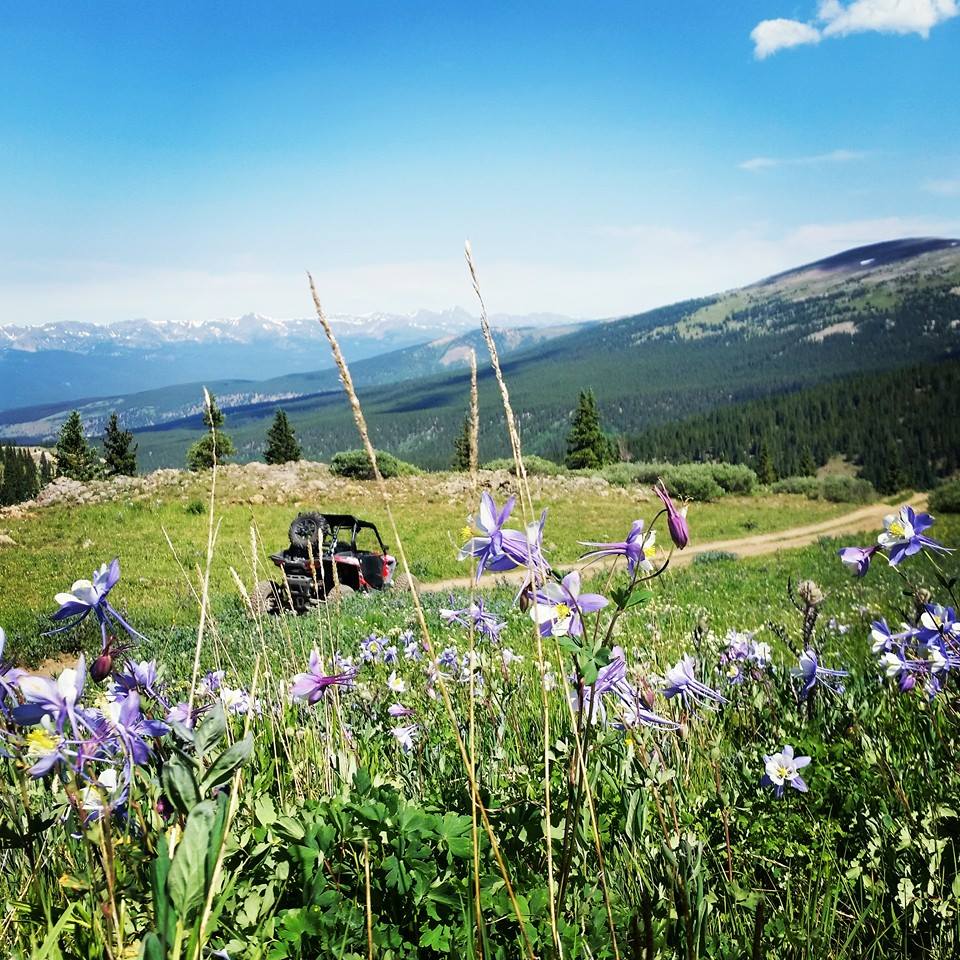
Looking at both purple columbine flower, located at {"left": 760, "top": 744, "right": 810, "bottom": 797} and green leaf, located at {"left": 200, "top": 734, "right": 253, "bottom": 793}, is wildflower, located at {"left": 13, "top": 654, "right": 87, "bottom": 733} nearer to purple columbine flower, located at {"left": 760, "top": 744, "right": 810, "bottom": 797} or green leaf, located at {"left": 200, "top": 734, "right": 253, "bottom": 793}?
green leaf, located at {"left": 200, "top": 734, "right": 253, "bottom": 793}

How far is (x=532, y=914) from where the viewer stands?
4.63 ft

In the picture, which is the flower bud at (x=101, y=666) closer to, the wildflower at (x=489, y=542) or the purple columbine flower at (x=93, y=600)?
the purple columbine flower at (x=93, y=600)

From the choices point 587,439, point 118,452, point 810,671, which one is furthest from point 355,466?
point 118,452

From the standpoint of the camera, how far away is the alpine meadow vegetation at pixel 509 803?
1188mm

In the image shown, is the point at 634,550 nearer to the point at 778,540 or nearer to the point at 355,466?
the point at 778,540

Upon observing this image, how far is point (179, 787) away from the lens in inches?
30.7

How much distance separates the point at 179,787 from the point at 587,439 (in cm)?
5221

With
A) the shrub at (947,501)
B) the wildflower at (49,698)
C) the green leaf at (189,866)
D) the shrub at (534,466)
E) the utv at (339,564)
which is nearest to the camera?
the green leaf at (189,866)

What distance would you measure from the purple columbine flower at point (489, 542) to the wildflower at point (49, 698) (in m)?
0.74

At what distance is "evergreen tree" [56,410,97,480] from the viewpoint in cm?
4609

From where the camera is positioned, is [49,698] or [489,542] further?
[489,542]

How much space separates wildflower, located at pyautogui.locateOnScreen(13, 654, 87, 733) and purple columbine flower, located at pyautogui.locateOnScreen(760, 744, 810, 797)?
6.49 ft

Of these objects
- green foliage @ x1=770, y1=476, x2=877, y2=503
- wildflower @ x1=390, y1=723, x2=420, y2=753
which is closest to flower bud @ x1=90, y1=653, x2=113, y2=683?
wildflower @ x1=390, y1=723, x2=420, y2=753

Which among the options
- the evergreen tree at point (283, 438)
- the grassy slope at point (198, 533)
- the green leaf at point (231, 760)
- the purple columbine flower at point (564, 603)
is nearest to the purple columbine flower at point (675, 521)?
the purple columbine flower at point (564, 603)
